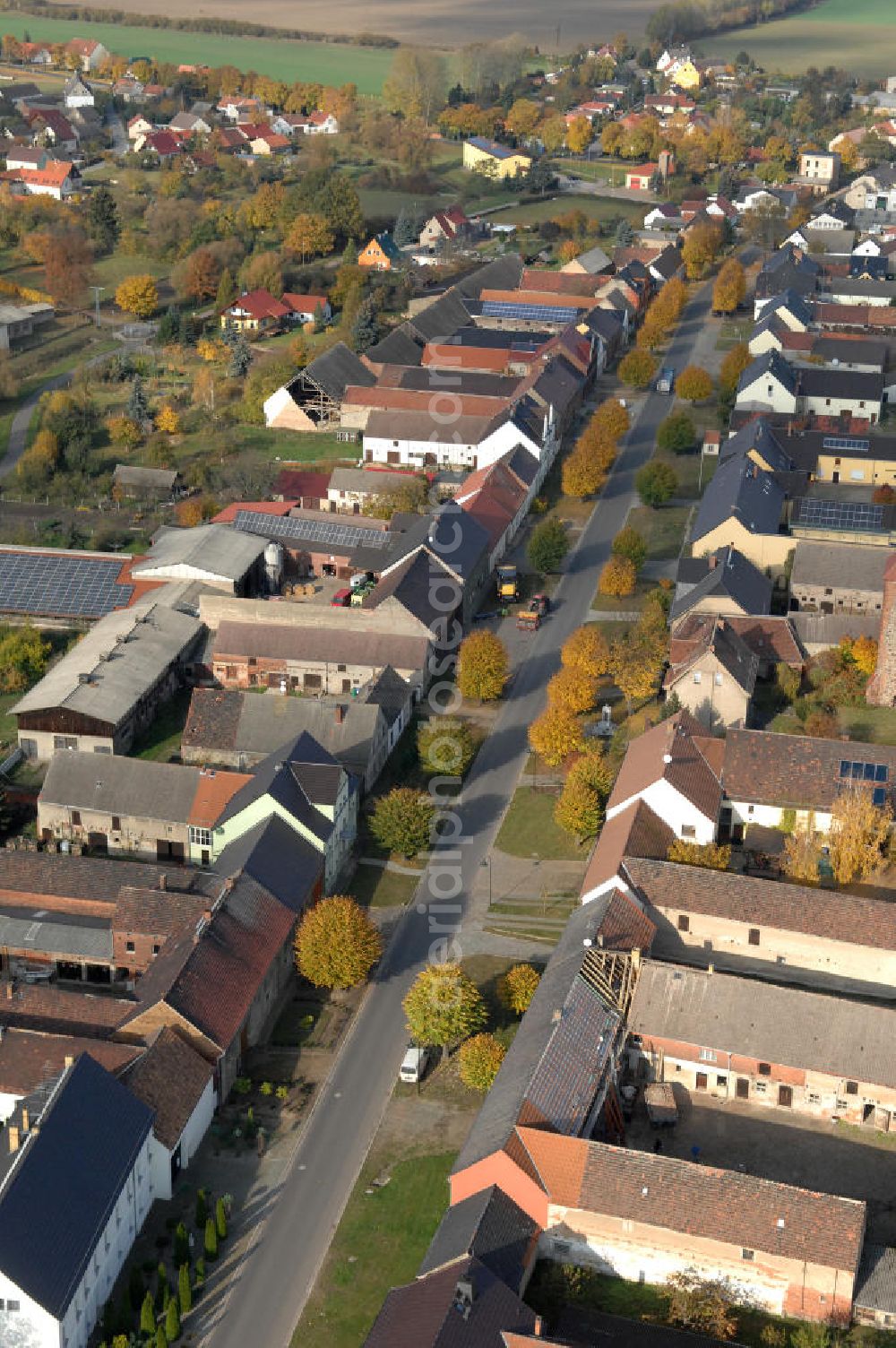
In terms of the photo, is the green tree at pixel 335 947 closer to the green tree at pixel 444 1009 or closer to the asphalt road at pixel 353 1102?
the asphalt road at pixel 353 1102

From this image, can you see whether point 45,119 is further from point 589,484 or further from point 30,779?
point 30,779

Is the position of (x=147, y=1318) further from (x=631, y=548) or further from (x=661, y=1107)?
(x=631, y=548)

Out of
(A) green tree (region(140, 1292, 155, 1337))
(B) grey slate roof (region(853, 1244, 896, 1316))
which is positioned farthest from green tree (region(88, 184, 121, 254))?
(B) grey slate roof (region(853, 1244, 896, 1316))

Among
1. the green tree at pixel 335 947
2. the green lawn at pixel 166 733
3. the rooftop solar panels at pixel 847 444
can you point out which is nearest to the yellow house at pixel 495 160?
the rooftop solar panels at pixel 847 444

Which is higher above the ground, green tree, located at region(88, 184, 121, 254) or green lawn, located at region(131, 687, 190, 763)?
green lawn, located at region(131, 687, 190, 763)

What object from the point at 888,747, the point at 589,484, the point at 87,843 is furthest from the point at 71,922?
the point at 589,484

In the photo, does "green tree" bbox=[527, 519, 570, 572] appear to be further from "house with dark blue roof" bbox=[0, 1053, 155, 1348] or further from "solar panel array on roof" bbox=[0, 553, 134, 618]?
"house with dark blue roof" bbox=[0, 1053, 155, 1348]
